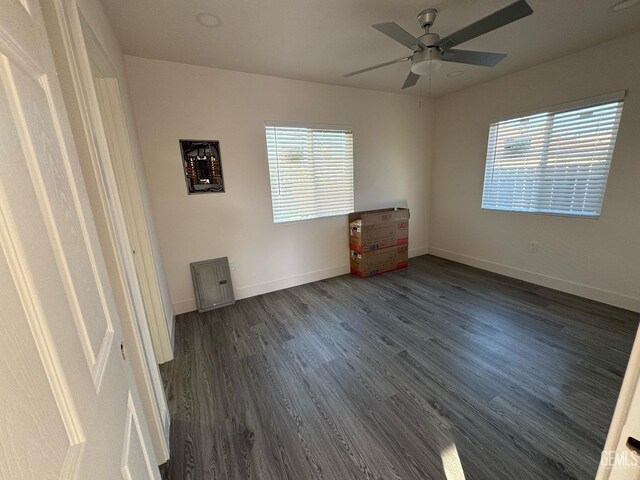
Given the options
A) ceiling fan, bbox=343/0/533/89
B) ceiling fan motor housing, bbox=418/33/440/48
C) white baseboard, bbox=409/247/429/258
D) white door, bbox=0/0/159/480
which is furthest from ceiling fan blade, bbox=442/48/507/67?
white baseboard, bbox=409/247/429/258

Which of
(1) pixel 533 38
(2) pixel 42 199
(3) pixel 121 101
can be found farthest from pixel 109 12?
(1) pixel 533 38

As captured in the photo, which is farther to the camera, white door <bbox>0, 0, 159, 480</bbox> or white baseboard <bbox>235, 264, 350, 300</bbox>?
white baseboard <bbox>235, 264, 350, 300</bbox>

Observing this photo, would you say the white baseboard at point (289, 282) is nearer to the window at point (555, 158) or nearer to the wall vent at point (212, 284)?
the wall vent at point (212, 284)

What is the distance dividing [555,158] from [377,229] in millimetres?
2182

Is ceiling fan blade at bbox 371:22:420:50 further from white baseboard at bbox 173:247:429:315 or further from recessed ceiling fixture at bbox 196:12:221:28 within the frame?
white baseboard at bbox 173:247:429:315

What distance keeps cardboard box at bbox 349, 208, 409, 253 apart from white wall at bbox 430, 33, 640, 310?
3.22ft

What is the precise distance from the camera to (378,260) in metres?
3.80

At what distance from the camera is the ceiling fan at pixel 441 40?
151 centimetres

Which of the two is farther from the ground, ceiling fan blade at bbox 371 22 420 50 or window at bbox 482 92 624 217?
ceiling fan blade at bbox 371 22 420 50

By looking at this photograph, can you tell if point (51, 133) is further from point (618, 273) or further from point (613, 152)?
point (618, 273)

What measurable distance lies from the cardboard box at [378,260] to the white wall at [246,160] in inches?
7.9

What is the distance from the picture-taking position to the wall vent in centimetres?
288

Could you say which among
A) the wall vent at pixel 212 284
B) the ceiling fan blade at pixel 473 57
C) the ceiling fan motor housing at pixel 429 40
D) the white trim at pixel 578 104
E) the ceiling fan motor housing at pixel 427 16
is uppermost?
the ceiling fan motor housing at pixel 427 16

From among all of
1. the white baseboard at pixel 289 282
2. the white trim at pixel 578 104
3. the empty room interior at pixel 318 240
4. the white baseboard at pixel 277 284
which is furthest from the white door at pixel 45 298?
the white trim at pixel 578 104
